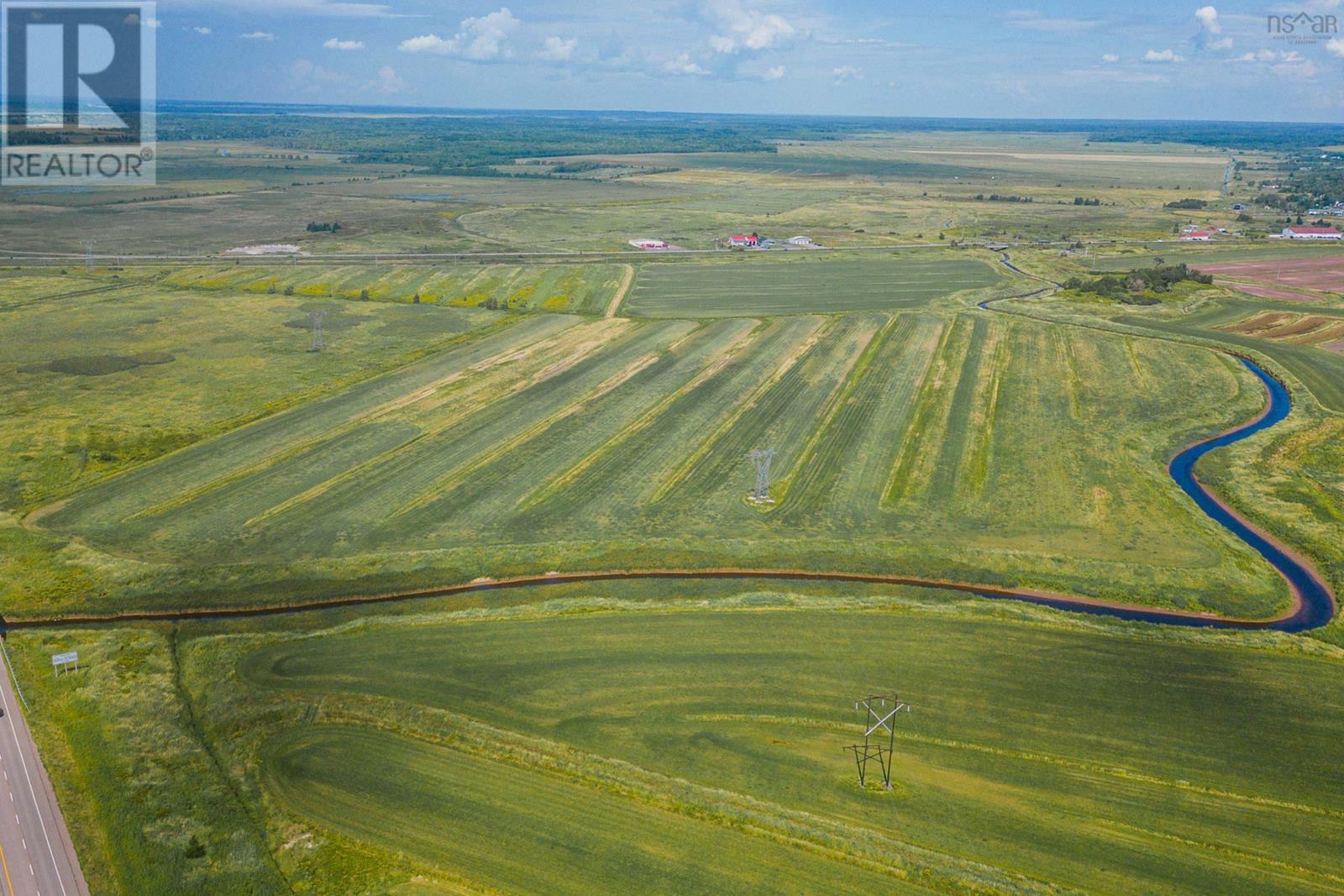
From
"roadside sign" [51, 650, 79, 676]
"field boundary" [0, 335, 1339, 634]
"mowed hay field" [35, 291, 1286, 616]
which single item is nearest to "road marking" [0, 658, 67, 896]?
"roadside sign" [51, 650, 79, 676]

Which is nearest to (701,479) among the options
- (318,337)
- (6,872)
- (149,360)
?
(6,872)

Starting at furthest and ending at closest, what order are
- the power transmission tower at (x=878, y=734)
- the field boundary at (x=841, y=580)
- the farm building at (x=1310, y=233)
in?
the farm building at (x=1310, y=233) < the field boundary at (x=841, y=580) < the power transmission tower at (x=878, y=734)

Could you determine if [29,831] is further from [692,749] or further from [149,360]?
[149,360]

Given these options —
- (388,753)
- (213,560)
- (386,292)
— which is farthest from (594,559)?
(386,292)

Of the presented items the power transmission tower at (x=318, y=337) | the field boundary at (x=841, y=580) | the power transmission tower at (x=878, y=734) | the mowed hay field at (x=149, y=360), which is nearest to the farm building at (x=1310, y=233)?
the field boundary at (x=841, y=580)

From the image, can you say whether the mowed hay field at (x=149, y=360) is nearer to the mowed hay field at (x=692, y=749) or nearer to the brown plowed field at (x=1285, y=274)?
the mowed hay field at (x=692, y=749)

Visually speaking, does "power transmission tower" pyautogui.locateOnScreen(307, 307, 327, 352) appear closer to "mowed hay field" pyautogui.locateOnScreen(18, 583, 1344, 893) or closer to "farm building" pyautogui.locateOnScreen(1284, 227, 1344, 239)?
"mowed hay field" pyautogui.locateOnScreen(18, 583, 1344, 893)
